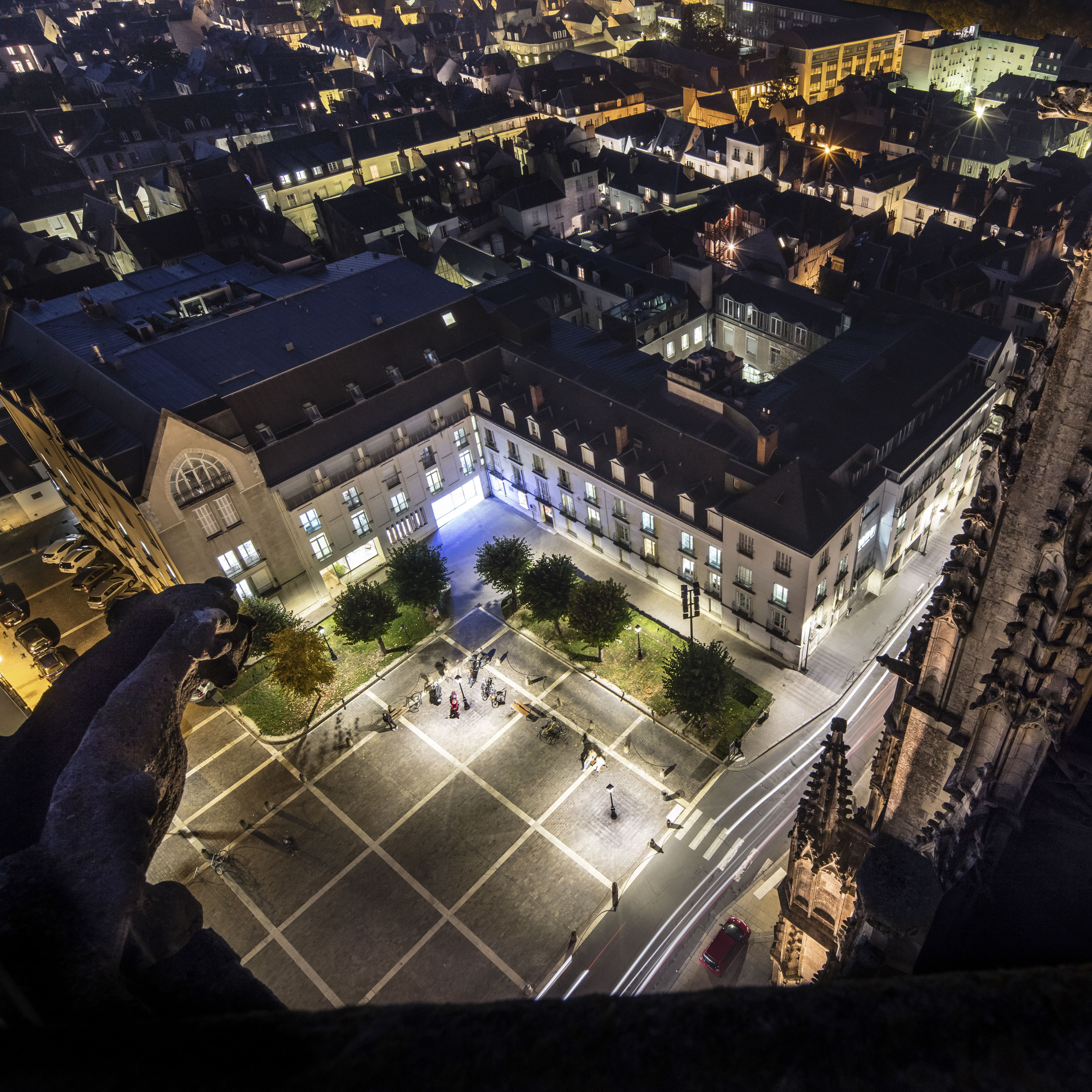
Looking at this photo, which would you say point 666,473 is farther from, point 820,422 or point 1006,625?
point 1006,625

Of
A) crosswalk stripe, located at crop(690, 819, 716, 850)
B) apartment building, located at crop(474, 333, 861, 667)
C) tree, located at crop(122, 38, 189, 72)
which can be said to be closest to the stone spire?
crosswalk stripe, located at crop(690, 819, 716, 850)

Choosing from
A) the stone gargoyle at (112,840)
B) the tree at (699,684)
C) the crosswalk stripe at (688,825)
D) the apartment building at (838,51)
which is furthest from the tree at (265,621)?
the apartment building at (838,51)

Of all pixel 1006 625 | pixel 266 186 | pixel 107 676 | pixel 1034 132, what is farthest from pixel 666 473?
pixel 1034 132

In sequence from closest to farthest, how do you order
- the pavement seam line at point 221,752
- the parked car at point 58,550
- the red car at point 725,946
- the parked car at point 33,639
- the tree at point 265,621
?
the red car at point 725,946
the pavement seam line at point 221,752
the tree at point 265,621
the parked car at point 33,639
the parked car at point 58,550

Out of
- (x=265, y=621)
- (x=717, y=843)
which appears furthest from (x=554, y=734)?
(x=265, y=621)

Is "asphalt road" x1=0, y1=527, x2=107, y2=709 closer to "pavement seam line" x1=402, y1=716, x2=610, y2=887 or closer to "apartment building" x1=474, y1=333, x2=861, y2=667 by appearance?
"pavement seam line" x1=402, y1=716, x2=610, y2=887

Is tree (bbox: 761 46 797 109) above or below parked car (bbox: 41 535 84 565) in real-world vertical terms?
above

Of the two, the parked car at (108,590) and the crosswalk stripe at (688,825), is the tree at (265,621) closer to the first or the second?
the parked car at (108,590)
